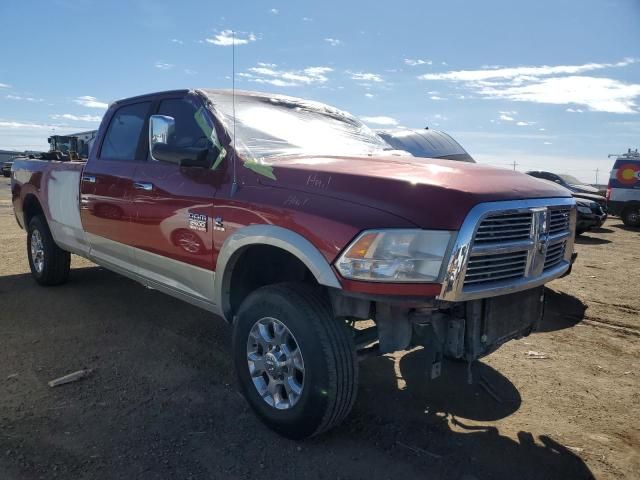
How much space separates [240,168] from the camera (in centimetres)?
312

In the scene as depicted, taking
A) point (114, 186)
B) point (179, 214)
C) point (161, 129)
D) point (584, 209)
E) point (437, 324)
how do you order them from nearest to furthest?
point (437, 324)
point (161, 129)
point (179, 214)
point (114, 186)
point (584, 209)

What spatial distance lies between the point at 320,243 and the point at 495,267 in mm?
889

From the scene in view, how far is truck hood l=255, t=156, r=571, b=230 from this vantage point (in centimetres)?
238

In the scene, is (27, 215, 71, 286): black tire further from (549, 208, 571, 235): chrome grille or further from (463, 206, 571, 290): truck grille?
(549, 208, 571, 235): chrome grille

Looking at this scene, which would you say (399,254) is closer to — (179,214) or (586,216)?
(179,214)

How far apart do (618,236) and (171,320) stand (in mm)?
12450

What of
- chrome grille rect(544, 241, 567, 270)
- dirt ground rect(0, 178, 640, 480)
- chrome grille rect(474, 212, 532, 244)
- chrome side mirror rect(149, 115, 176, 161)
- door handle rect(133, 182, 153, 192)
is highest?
chrome side mirror rect(149, 115, 176, 161)

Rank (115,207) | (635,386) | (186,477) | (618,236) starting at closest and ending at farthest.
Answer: (186,477) < (635,386) < (115,207) < (618,236)

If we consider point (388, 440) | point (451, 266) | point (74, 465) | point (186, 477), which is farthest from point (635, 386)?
point (74, 465)

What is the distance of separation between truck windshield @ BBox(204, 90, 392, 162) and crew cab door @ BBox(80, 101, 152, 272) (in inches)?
39.4

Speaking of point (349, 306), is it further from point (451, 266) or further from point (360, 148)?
point (360, 148)

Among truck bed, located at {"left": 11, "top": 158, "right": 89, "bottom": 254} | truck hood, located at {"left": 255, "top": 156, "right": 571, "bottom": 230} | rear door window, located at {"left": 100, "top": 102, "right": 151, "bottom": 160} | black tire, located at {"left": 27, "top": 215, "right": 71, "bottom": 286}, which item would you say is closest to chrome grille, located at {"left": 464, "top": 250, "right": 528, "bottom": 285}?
truck hood, located at {"left": 255, "top": 156, "right": 571, "bottom": 230}

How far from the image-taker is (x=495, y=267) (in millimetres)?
2559

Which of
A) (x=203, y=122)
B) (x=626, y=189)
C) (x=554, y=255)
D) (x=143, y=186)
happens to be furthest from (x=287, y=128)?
(x=626, y=189)
